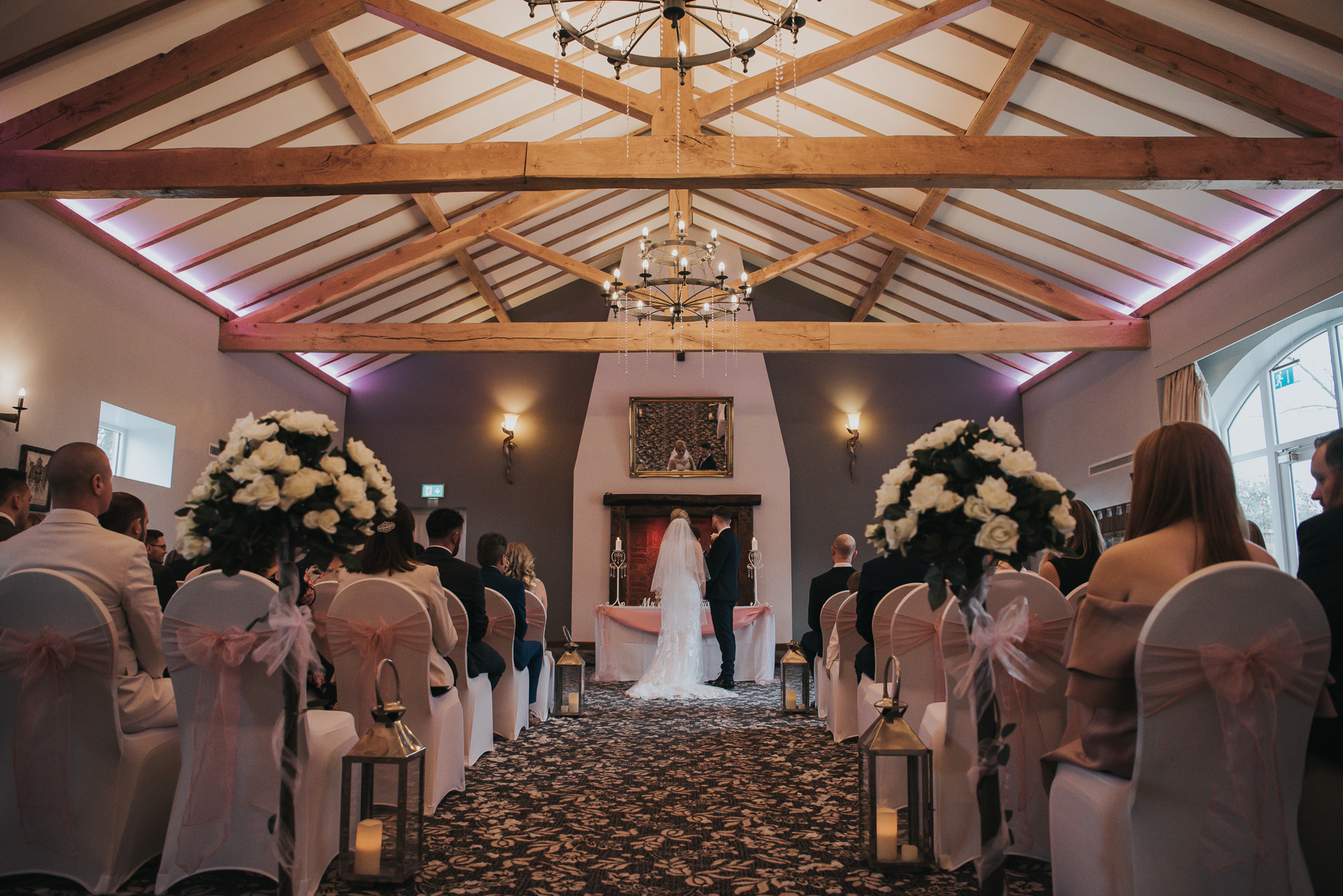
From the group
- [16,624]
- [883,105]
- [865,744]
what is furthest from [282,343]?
[865,744]

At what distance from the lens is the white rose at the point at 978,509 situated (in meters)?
1.96

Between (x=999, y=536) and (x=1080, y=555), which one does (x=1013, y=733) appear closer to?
(x=1080, y=555)

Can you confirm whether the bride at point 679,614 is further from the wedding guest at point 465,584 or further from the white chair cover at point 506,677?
the wedding guest at point 465,584

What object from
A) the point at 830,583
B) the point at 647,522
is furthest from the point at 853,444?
the point at 830,583

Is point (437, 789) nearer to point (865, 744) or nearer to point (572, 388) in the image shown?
point (865, 744)

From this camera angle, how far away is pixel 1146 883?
184 cm

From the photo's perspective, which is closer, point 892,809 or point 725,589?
point 892,809

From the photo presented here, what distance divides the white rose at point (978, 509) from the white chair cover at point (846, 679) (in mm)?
2978

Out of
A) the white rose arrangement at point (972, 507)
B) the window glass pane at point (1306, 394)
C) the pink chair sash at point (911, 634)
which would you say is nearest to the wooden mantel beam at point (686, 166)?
the window glass pane at point (1306, 394)

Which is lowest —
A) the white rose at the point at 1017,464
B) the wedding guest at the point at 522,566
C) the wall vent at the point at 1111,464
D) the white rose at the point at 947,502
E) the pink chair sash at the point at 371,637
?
the pink chair sash at the point at 371,637

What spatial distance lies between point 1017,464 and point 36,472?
640 cm

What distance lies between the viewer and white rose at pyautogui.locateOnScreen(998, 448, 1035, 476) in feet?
6.57

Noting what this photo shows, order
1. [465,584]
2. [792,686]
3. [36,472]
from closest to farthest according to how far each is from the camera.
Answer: [465,584] < [36,472] < [792,686]

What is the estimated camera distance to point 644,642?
8188 millimetres
